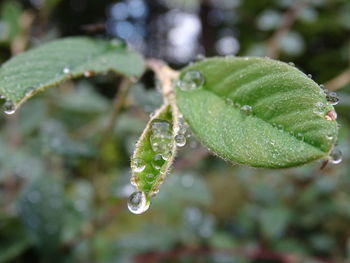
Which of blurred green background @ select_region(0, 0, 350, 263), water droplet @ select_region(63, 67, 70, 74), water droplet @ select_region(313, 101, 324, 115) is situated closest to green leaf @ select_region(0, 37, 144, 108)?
water droplet @ select_region(63, 67, 70, 74)

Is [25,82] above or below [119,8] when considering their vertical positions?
above

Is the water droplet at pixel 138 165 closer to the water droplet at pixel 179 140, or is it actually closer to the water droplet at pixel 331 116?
the water droplet at pixel 179 140

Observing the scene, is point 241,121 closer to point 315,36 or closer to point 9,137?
point 9,137

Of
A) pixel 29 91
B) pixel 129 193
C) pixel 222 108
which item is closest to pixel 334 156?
pixel 222 108

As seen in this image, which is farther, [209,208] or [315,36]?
[315,36]

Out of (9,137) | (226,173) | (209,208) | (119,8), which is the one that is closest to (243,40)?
(226,173)

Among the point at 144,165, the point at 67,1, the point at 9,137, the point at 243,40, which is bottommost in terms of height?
the point at 67,1
